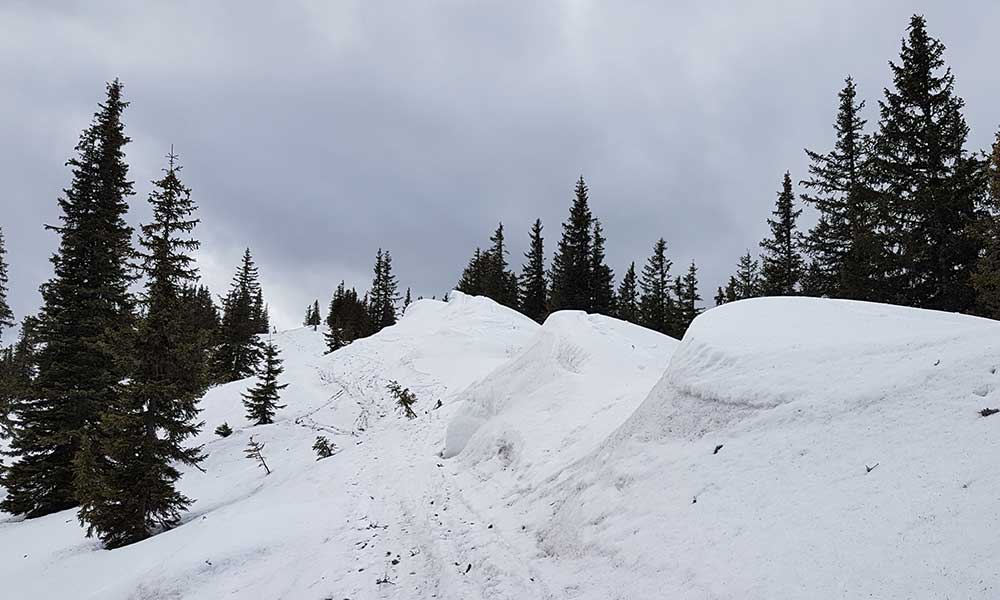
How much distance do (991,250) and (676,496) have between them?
18.5m

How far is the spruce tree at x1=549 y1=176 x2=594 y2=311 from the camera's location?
41750 mm

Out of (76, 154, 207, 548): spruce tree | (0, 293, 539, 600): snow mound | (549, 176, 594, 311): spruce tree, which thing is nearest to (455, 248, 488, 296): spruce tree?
(549, 176, 594, 311): spruce tree

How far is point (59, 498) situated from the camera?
Result: 55.9 ft

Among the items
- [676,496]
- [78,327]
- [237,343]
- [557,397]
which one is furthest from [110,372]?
[237,343]

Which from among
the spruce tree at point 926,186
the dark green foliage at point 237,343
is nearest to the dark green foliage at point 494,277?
the dark green foliage at point 237,343

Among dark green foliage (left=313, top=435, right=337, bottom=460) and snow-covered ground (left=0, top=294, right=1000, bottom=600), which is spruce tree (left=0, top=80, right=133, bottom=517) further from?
dark green foliage (left=313, top=435, right=337, bottom=460)

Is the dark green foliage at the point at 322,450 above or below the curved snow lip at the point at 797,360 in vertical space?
below

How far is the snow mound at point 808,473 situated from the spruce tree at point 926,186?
15.1m

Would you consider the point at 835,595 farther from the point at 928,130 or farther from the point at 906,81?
the point at 906,81

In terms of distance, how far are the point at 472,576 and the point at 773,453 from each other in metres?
4.28

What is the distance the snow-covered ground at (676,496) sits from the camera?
4199 millimetres

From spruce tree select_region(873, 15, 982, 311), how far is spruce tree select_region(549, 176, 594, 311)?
2359 centimetres

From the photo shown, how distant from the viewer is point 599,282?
4362 centimetres

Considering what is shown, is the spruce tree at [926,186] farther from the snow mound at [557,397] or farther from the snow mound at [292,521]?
the snow mound at [292,521]
